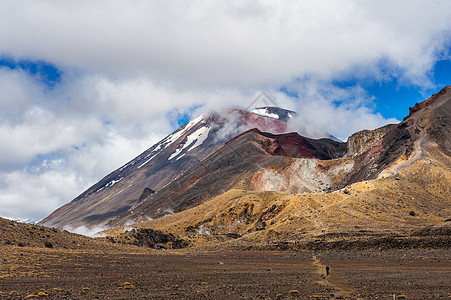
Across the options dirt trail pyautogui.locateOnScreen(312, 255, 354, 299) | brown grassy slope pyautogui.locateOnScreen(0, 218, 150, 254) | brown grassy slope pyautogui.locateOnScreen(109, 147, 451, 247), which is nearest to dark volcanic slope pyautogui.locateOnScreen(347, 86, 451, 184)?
brown grassy slope pyautogui.locateOnScreen(109, 147, 451, 247)

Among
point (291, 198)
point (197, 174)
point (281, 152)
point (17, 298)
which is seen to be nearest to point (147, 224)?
point (291, 198)

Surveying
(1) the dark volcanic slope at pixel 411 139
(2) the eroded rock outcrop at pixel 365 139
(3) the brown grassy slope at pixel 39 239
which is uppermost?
(2) the eroded rock outcrop at pixel 365 139

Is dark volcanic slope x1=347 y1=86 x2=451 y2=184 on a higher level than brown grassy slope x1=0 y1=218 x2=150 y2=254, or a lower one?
higher

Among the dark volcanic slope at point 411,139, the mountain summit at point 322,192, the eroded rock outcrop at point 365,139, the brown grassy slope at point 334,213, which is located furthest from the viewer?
the eroded rock outcrop at point 365,139

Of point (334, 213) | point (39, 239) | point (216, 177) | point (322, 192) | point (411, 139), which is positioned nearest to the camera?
point (39, 239)

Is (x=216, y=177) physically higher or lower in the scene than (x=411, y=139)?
higher

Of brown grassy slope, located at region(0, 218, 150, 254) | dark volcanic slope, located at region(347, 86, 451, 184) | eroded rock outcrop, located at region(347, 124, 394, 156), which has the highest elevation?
eroded rock outcrop, located at region(347, 124, 394, 156)

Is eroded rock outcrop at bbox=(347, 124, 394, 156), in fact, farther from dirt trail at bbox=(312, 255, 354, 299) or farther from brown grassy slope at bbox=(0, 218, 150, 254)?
dirt trail at bbox=(312, 255, 354, 299)

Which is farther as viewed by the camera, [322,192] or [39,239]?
[322,192]

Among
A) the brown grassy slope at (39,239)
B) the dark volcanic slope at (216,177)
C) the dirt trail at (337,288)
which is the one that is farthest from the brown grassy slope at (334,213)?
the dark volcanic slope at (216,177)

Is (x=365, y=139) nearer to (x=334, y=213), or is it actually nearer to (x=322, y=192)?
(x=322, y=192)

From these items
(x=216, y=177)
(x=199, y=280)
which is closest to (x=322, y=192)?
(x=216, y=177)

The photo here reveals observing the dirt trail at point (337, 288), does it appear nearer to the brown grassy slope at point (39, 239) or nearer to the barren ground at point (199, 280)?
the barren ground at point (199, 280)

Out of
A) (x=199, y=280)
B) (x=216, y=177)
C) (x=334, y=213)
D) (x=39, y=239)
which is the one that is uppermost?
(x=216, y=177)
